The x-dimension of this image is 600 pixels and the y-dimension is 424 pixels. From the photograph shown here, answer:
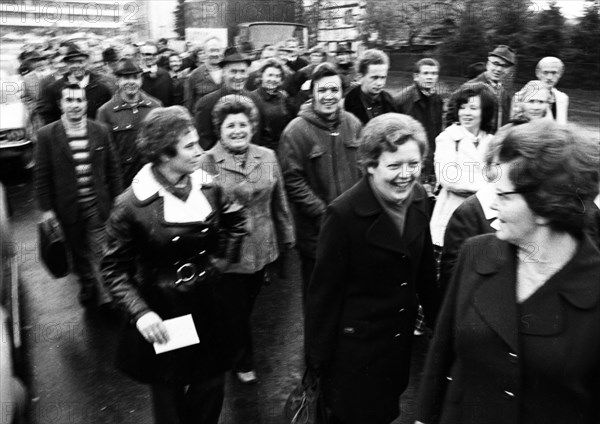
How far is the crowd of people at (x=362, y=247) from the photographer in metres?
2.11

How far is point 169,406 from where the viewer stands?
3.21 meters

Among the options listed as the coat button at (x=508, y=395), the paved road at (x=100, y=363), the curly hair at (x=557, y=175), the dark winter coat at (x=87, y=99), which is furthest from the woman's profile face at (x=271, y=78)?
the coat button at (x=508, y=395)

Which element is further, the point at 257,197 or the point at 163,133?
the point at 257,197

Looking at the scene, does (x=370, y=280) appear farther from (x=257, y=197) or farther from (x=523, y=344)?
(x=257, y=197)

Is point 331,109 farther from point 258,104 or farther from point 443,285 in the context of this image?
point 258,104

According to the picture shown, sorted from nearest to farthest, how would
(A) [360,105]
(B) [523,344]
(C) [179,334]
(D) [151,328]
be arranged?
(B) [523,344], (D) [151,328], (C) [179,334], (A) [360,105]

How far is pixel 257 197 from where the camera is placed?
4281mm

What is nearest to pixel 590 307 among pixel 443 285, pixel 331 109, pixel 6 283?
pixel 443 285

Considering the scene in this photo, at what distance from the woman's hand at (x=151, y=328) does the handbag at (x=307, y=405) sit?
26.8 inches

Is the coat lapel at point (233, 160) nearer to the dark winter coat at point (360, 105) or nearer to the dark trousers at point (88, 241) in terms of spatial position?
the dark trousers at point (88, 241)

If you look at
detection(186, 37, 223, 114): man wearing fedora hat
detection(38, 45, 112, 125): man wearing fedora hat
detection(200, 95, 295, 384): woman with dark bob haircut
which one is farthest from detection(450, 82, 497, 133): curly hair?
detection(186, 37, 223, 114): man wearing fedora hat

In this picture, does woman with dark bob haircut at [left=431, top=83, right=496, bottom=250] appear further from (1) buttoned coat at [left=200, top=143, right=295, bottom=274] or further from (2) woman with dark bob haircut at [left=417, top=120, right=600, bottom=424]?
(2) woman with dark bob haircut at [left=417, top=120, right=600, bottom=424]

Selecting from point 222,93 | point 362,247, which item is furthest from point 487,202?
point 222,93

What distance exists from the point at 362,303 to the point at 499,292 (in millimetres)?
897
